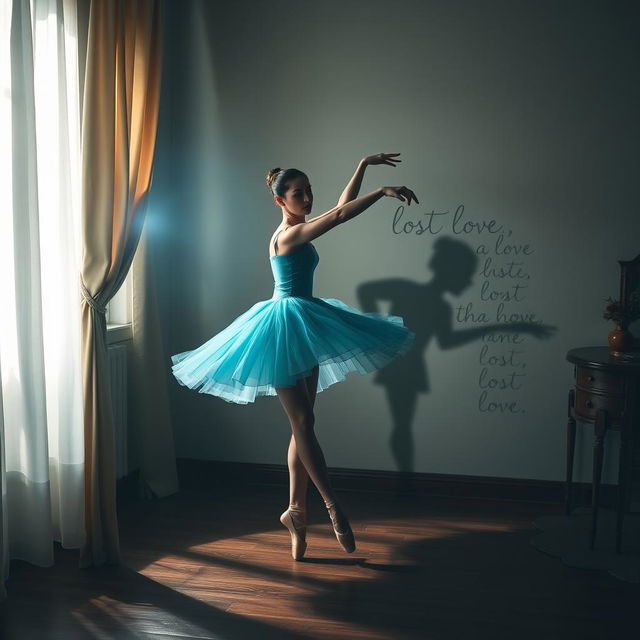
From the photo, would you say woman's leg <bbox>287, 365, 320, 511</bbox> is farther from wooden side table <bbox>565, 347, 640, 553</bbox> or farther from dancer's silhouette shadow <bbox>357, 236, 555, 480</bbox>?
wooden side table <bbox>565, 347, 640, 553</bbox>

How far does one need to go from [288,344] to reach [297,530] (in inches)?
29.7

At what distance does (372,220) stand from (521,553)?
5.52 ft

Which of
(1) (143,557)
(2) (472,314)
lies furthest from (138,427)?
(2) (472,314)

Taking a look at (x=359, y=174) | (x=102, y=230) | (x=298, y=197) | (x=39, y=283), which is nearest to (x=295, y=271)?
(x=298, y=197)

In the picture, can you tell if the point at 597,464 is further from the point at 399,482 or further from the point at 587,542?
the point at 399,482

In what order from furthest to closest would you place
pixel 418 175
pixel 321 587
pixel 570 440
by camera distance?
pixel 418 175 < pixel 570 440 < pixel 321 587

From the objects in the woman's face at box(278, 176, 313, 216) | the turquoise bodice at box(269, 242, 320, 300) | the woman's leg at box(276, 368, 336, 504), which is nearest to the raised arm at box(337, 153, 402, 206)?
the woman's face at box(278, 176, 313, 216)

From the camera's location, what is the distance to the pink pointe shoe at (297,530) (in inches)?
113

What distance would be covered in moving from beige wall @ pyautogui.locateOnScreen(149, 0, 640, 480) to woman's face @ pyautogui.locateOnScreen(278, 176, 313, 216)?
0.82 metres

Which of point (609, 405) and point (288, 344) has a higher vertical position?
point (288, 344)

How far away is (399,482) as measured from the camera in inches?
145

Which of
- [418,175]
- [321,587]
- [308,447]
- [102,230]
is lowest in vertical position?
[321,587]

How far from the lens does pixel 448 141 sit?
3.57 m

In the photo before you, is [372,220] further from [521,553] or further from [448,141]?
[521,553]
